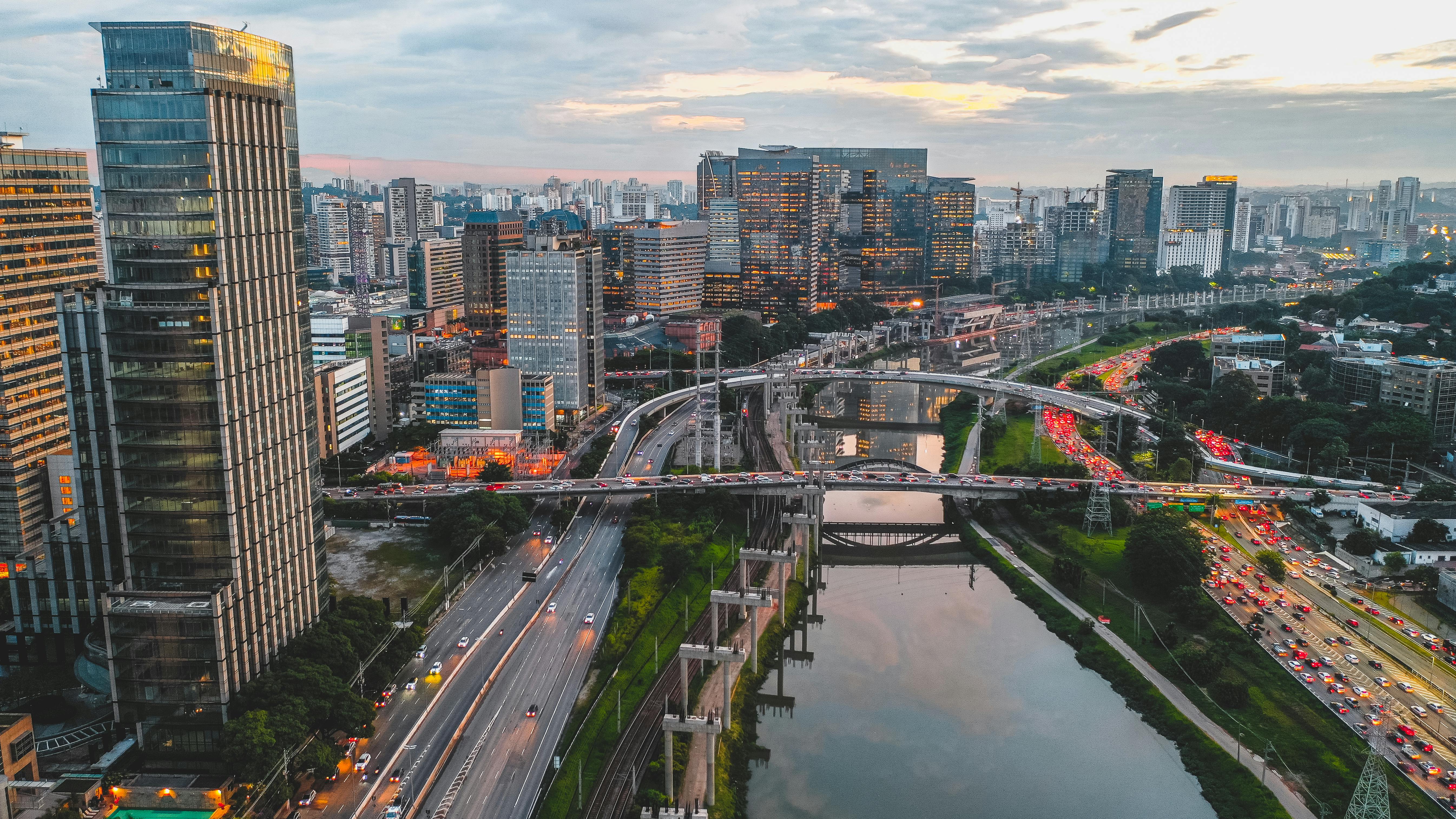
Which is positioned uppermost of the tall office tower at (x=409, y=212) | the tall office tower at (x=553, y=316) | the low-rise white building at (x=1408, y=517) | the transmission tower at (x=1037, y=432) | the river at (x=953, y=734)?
the tall office tower at (x=409, y=212)

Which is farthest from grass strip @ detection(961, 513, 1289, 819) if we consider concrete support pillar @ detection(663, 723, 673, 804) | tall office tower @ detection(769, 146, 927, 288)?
tall office tower @ detection(769, 146, 927, 288)

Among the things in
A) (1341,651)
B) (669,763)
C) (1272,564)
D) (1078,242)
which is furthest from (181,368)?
(1078,242)

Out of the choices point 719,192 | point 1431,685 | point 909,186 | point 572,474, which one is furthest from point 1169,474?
point 909,186

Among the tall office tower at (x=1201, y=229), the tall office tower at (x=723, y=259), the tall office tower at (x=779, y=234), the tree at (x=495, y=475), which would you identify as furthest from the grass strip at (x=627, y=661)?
the tall office tower at (x=1201, y=229)

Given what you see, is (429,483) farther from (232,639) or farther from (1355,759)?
(1355,759)

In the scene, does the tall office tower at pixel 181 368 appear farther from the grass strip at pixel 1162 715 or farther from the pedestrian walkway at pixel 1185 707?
the pedestrian walkway at pixel 1185 707

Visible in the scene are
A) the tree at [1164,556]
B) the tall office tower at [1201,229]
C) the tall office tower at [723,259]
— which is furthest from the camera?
the tall office tower at [1201,229]

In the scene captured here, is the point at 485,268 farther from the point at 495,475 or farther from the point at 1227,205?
the point at 1227,205

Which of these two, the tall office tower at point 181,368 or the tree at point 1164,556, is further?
the tree at point 1164,556
